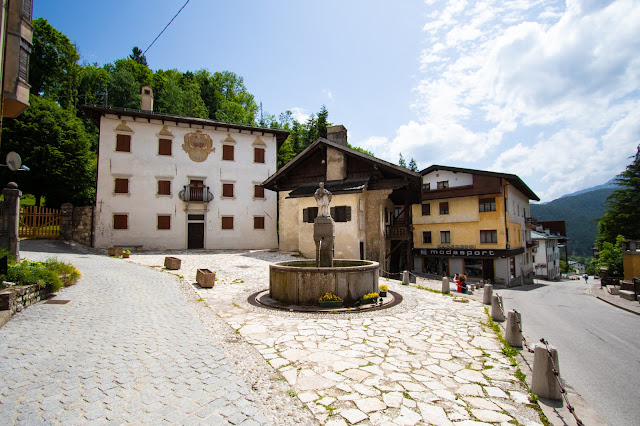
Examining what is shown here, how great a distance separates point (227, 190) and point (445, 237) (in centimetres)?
2068

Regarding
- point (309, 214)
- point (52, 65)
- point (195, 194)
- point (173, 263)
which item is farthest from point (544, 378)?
point (52, 65)

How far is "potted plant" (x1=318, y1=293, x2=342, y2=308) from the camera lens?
8.67 m

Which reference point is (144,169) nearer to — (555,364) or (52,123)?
(52,123)

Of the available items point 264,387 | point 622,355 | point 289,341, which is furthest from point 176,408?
point 622,355

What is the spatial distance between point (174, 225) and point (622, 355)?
2539 cm

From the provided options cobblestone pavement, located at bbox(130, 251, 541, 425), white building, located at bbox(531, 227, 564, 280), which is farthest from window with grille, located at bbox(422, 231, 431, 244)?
cobblestone pavement, located at bbox(130, 251, 541, 425)

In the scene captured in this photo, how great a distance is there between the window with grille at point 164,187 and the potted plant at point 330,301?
66.7ft

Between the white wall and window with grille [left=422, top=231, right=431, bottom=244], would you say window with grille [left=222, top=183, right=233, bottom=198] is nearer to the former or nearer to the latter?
the white wall

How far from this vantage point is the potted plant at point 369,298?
357 inches

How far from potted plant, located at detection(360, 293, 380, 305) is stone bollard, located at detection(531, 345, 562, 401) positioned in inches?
198

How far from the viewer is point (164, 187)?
973 inches

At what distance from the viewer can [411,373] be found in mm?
4812

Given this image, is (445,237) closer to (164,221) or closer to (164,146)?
(164,221)

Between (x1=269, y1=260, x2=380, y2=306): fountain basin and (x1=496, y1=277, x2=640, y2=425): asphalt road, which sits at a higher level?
(x1=269, y1=260, x2=380, y2=306): fountain basin
